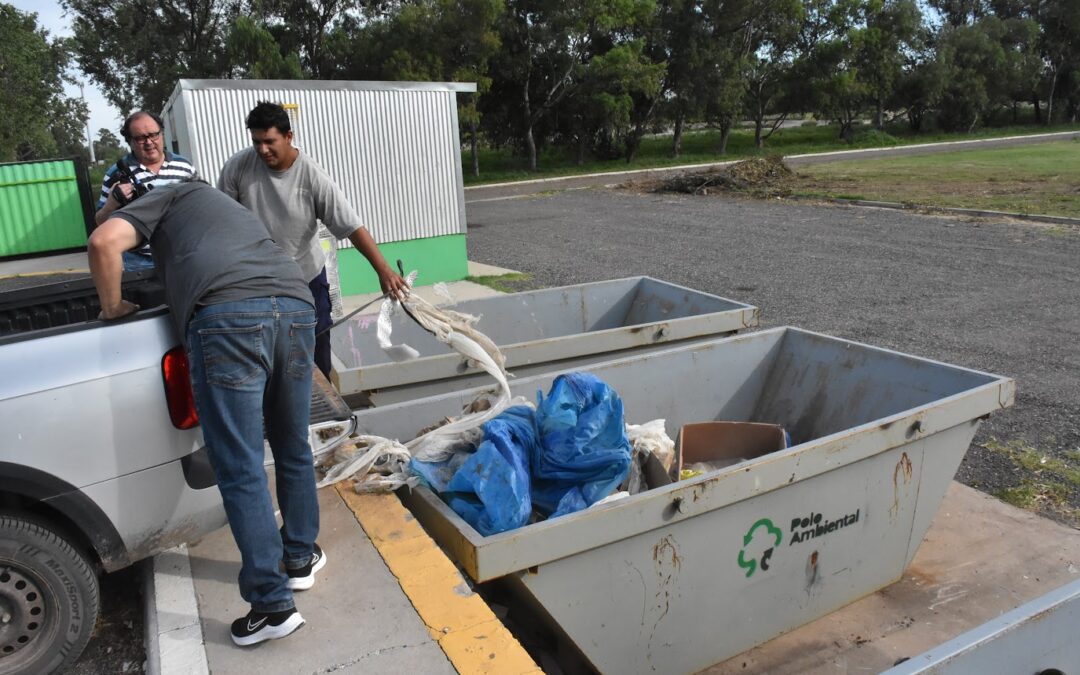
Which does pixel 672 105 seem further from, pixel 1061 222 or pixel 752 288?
pixel 752 288

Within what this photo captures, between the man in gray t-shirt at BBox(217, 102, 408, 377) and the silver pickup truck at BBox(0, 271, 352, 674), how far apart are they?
48.2 inches

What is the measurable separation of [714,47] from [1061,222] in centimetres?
2334

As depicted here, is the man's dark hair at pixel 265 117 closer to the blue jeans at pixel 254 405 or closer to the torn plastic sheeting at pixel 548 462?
the blue jeans at pixel 254 405

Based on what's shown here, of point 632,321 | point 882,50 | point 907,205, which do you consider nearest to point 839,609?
point 632,321

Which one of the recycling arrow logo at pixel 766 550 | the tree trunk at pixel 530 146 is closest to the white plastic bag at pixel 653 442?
the recycling arrow logo at pixel 766 550

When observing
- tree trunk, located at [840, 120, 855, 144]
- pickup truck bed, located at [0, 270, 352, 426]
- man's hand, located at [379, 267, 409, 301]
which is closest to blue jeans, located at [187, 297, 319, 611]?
pickup truck bed, located at [0, 270, 352, 426]

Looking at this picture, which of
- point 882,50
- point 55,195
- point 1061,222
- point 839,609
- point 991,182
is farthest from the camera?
point 882,50

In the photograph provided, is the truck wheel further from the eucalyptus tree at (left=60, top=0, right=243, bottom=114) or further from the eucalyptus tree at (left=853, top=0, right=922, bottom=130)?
the eucalyptus tree at (left=853, top=0, right=922, bottom=130)

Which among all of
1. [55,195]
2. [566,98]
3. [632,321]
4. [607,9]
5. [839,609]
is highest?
[607,9]

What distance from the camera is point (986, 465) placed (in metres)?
5.23

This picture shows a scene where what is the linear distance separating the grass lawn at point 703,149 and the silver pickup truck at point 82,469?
1103 inches

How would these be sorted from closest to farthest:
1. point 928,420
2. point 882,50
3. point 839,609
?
point 928,420, point 839,609, point 882,50

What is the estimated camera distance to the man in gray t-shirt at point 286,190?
3771mm

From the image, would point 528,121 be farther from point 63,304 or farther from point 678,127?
point 63,304
